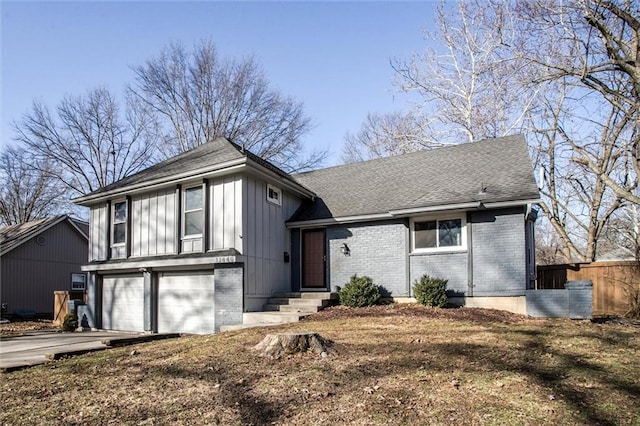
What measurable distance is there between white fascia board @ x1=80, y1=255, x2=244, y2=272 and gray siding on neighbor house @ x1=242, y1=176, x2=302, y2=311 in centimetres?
59

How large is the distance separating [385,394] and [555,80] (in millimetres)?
12732

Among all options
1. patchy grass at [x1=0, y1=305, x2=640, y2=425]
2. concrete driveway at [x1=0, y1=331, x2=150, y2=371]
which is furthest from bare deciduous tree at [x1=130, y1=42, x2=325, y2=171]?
patchy grass at [x1=0, y1=305, x2=640, y2=425]

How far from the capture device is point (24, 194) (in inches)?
1267

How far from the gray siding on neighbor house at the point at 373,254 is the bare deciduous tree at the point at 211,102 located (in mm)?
15720

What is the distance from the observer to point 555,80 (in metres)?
13.7

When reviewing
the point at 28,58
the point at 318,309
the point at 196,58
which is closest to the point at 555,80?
the point at 318,309

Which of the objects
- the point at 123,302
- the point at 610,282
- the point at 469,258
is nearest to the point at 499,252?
the point at 469,258

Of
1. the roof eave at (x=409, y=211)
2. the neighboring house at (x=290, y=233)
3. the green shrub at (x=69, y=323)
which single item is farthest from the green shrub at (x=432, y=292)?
the green shrub at (x=69, y=323)

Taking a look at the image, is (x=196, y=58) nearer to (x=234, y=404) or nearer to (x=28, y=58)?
(x=28, y=58)

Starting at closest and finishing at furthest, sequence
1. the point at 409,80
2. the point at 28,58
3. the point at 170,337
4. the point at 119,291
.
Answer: the point at 170,337
the point at 28,58
the point at 119,291
the point at 409,80

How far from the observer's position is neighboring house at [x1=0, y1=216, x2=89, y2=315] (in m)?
20.8

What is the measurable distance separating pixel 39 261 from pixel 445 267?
2018cm

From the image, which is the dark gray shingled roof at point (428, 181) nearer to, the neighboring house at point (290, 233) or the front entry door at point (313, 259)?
the neighboring house at point (290, 233)

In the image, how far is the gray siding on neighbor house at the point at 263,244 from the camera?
1192cm
